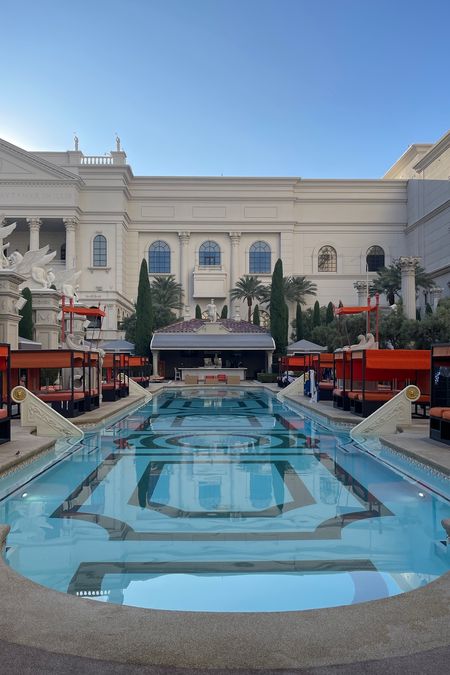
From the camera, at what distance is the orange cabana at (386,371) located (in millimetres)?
15109

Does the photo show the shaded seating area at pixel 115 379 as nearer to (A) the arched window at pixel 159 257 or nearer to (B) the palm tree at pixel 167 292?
(B) the palm tree at pixel 167 292

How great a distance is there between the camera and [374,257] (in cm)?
6556

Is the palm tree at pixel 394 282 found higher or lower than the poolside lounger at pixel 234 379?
higher

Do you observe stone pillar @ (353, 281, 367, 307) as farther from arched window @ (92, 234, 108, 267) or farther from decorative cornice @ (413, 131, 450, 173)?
arched window @ (92, 234, 108, 267)

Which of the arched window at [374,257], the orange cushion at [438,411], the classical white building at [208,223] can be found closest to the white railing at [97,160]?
the classical white building at [208,223]

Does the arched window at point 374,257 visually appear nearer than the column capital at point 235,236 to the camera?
No

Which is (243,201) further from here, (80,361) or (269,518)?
(269,518)

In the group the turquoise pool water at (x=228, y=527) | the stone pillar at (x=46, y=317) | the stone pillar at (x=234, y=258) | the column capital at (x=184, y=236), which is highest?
the column capital at (x=184, y=236)

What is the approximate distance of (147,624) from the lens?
3539 mm

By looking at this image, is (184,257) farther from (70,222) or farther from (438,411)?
(438,411)

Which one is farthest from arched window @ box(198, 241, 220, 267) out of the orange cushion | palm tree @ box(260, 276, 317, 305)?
the orange cushion

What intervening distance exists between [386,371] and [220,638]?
1325cm

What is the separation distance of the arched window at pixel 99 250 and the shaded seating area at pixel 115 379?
33.3m

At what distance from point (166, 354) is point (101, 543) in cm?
3928
